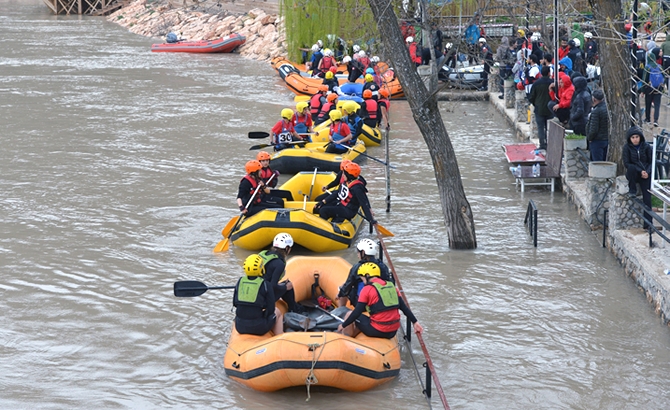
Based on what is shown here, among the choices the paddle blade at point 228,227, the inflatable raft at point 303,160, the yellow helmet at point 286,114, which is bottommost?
the paddle blade at point 228,227

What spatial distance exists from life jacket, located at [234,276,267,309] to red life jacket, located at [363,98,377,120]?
14795mm

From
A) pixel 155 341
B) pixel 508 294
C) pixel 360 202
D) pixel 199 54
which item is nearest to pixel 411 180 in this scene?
pixel 360 202

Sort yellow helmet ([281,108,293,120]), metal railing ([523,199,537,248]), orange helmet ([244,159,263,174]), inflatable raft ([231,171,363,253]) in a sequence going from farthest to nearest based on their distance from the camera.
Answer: yellow helmet ([281,108,293,120]), orange helmet ([244,159,263,174]), metal railing ([523,199,537,248]), inflatable raft ([231,171,363,253])

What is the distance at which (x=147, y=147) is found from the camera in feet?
73.4

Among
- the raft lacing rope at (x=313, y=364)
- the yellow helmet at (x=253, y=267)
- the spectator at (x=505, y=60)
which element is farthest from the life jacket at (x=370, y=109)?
the raft lacing rope at (x=313, y=364)

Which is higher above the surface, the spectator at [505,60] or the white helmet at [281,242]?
the spectator at [505,60]

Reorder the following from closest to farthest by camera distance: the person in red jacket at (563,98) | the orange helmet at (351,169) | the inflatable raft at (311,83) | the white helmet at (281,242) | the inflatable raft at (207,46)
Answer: the white helmet at (281,242), the orange helmet at (351,169), the person in red jacket at (563,98), the inflatable raft at (311,83), the inflatable raft at (207,46)

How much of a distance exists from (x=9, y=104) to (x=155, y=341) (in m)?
20.5

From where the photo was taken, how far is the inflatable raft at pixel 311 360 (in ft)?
28.3

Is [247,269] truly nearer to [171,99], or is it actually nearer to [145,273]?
[145,273]

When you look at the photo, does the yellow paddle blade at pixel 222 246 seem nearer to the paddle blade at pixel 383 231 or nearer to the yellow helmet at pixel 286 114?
the paddle blade at pixel 383 231

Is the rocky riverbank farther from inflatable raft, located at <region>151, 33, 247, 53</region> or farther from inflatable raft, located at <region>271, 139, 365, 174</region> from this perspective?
inflatable raft, located at <region>271, 139, 365, 174</region>

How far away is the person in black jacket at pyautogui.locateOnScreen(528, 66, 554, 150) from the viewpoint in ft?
59.6

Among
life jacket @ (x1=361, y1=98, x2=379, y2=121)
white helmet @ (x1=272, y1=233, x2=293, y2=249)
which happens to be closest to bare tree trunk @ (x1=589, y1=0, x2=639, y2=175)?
white helmet @ (x1=272, y1=233, x2=293, y2=249)
